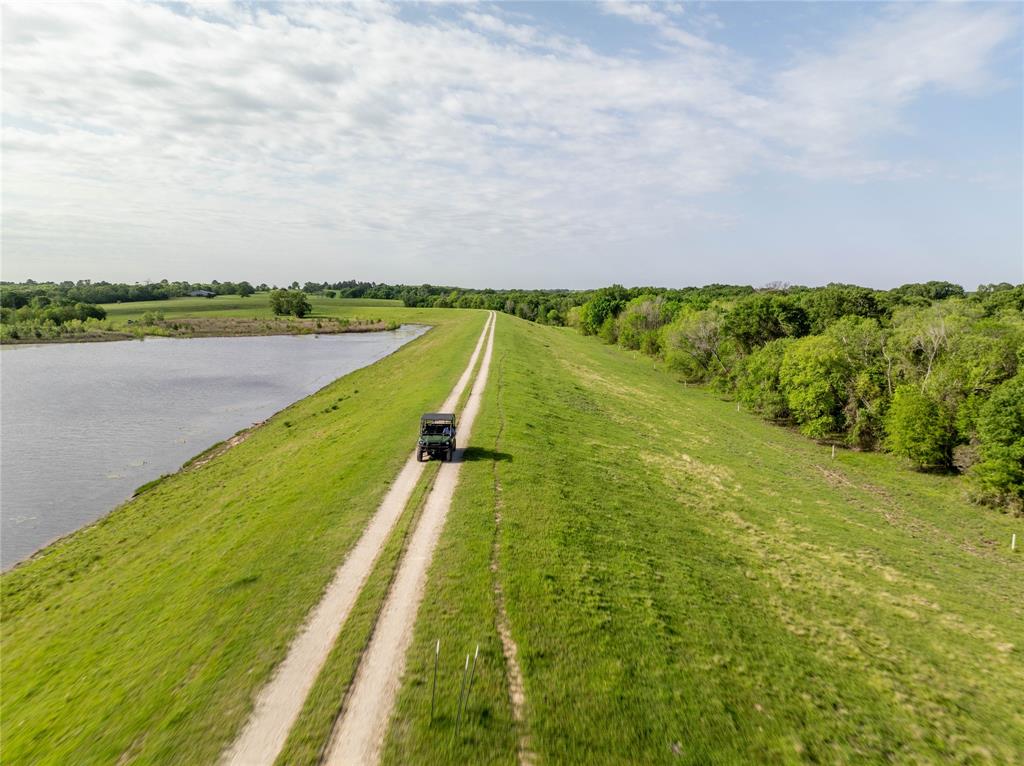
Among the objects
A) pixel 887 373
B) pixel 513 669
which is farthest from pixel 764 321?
pixel 513 669

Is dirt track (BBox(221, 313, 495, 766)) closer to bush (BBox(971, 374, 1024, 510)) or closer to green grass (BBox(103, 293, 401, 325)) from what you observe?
bush (BBox(971, 374, 1024, 510))

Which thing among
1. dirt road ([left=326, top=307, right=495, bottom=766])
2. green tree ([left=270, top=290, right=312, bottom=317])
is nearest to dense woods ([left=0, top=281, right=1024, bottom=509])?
dirt road ([left=326, top=307, right=495, bottom=766])

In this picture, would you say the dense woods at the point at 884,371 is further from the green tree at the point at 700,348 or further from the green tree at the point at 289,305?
the green tree at the point at 289,305

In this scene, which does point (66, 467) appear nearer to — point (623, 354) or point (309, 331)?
point (623, 354)

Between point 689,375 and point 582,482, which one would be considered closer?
point 582,482

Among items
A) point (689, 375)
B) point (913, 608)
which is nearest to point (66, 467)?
point (913, 608)
